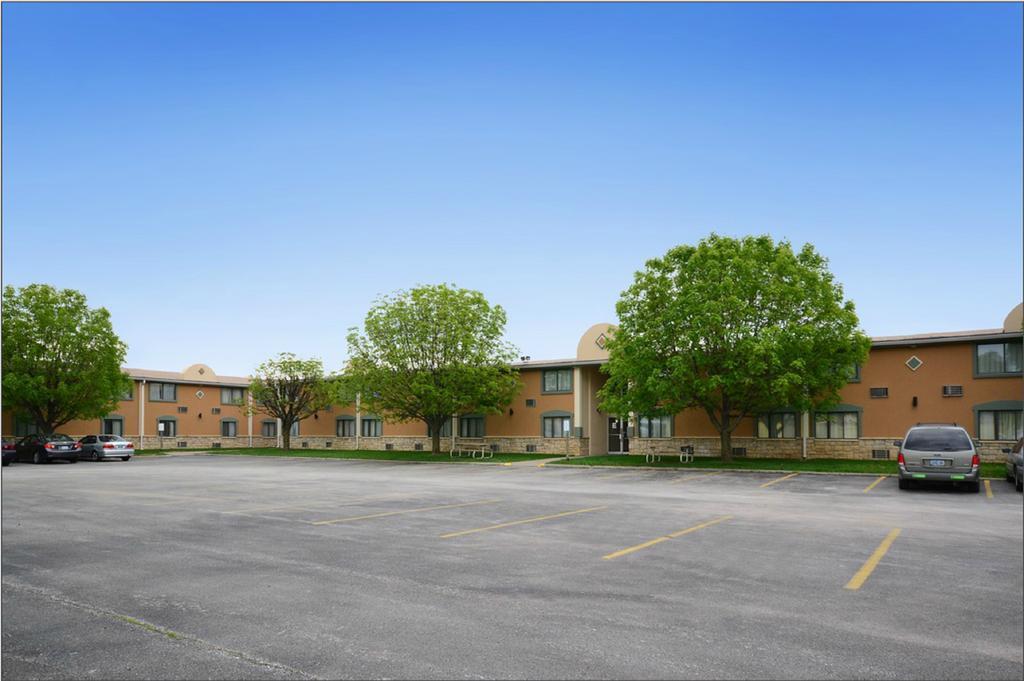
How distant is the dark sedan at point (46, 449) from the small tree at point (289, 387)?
13597 mm

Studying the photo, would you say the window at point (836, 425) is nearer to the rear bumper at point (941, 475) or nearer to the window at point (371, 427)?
the rear bumper at point (941, 475)

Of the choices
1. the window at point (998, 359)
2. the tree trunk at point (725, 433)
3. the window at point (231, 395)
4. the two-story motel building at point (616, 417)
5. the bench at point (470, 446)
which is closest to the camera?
the window at point (998, 359)

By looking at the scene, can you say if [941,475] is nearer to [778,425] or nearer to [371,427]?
[778,425]

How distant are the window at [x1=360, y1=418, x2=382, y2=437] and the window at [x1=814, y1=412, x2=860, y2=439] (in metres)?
28.7

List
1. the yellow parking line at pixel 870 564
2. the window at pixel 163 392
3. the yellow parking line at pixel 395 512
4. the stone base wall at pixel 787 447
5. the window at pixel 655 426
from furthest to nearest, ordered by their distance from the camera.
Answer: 1. the window at pixel 163 392
2. the window at pixel 655 426
3. the stone base wall at pixel 787 447
4. the yellow parking line at pixel 395 512
5. the yellow parking line at pixel 870 564

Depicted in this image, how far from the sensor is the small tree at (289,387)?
52438mm

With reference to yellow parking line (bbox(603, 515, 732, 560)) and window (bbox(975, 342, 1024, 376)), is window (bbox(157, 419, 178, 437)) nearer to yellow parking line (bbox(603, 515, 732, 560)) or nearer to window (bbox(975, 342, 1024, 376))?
yellow parking line (bbox(603, 515, 732, 560))

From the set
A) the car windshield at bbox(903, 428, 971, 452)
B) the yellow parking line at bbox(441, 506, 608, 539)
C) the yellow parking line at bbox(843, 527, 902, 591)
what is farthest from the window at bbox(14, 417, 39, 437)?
the yellow parking line at bbox(843, 527, 902, 591)

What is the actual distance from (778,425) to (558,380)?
12587mm

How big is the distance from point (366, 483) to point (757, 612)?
18149 millimetres

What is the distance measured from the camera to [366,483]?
2403cm

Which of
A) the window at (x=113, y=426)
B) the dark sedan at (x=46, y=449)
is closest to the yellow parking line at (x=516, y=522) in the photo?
the dark sedan at (x=46, y=449)

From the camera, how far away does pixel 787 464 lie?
3133 centimetres

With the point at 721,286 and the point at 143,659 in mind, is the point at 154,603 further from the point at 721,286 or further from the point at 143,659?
the point at 721,286
